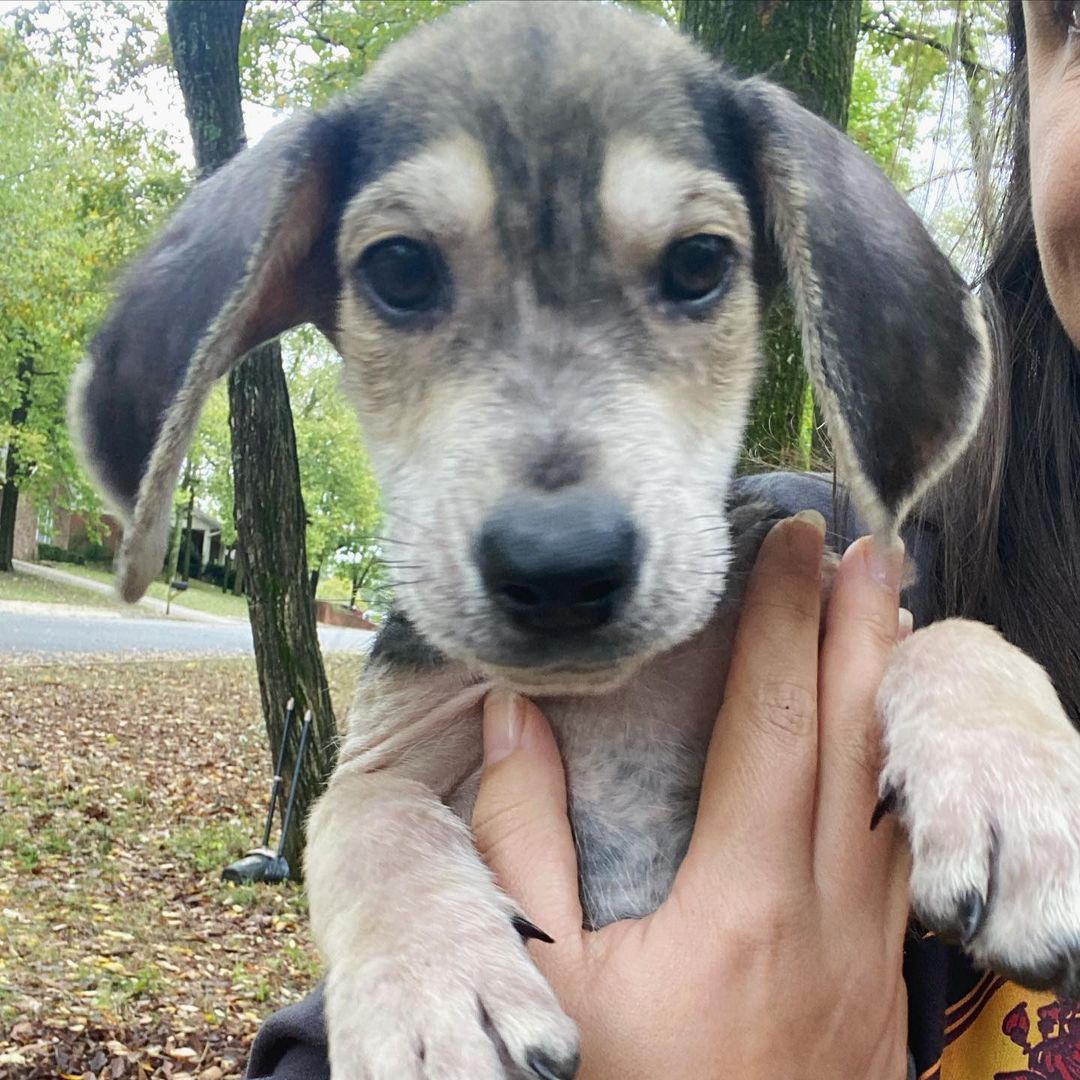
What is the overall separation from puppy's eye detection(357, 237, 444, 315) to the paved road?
56.8 feet

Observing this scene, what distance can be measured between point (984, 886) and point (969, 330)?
1.05 metres

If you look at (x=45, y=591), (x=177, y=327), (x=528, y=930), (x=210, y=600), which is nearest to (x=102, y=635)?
(x=45, y=591)

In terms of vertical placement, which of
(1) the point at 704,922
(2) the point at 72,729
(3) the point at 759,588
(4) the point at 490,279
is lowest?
(2) the point at 72,729

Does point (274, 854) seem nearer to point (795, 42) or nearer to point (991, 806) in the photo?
point (795, 42)

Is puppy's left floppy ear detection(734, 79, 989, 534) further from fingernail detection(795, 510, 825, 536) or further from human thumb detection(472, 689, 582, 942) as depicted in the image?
human thumb detection(472, 689, 582, 942)

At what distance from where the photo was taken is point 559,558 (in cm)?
184

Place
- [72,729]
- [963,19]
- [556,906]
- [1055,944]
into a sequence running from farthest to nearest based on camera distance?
1. [72,729]
2. [963,19]
3. [556,906]
4. [1055,944]

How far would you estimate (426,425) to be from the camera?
7.39ft

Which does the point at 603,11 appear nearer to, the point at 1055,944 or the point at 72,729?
the point at 1055,944

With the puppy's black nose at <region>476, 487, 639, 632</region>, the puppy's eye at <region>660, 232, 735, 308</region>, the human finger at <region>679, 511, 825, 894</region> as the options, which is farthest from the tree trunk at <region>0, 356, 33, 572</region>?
the puppy's black nose at <region>476, 487, 639, 632</region>

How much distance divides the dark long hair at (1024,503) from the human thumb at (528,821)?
1.14 metres

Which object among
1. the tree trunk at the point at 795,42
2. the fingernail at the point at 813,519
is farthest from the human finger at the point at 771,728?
the tree trunk at the point at 795,42

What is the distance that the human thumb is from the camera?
2.25 metres

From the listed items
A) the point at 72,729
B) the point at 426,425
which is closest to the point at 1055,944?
the point at 426,425
